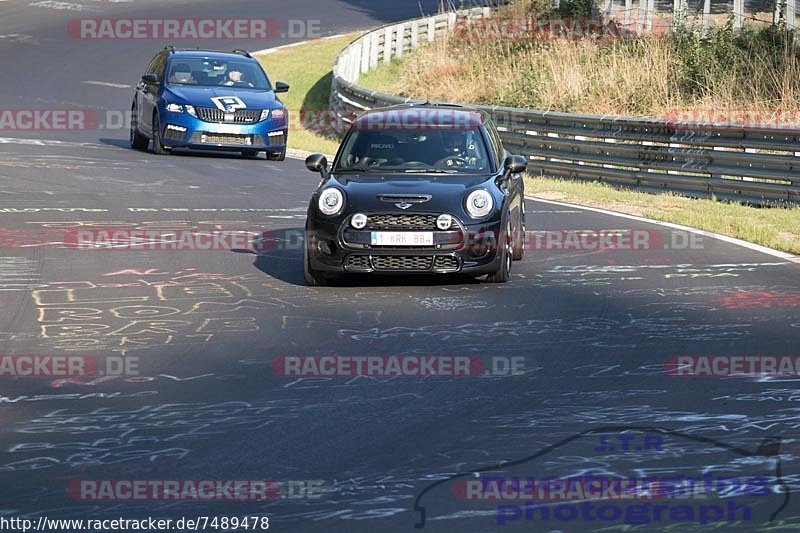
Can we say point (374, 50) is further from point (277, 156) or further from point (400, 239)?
point (400, 239)

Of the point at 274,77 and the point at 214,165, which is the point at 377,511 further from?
the point at 274,77

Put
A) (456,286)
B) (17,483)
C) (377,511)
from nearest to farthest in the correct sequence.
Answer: (377,511), (17,483), (456,286)

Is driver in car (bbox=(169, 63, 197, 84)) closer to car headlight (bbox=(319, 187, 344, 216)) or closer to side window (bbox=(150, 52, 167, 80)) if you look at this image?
side window (bbox=(150, 52, 167, 80))

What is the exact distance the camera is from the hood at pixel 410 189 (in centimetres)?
1226

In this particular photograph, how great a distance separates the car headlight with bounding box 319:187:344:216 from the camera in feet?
40.4

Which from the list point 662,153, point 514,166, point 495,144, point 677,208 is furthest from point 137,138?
point 514,166

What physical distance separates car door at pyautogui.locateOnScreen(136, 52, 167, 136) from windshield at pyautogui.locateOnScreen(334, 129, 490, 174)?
1176 centimetres

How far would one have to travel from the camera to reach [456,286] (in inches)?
496

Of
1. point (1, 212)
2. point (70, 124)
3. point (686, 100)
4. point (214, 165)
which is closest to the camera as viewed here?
point (1, 212)

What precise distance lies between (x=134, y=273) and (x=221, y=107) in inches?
450

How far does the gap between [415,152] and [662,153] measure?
27.7 feet

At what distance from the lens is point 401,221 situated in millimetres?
12180

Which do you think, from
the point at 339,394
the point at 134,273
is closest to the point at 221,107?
the point at 134,273

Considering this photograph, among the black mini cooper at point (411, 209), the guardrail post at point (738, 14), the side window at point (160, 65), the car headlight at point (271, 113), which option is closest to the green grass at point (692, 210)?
the black mini cooper at point (411, 209)
